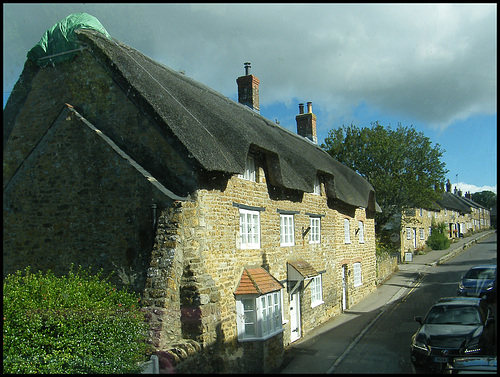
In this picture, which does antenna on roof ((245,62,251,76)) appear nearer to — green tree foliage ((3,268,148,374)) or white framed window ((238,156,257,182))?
white framed window ((238,156,257,182))

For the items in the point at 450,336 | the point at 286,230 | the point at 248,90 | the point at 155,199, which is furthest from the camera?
the point at 248,90

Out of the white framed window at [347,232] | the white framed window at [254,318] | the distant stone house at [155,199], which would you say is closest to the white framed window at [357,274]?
Result: the white framed window at [347,232]

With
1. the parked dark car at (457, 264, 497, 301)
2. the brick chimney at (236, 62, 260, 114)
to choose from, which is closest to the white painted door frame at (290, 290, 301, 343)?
the parked dark car at (457, 264, 497, 301)

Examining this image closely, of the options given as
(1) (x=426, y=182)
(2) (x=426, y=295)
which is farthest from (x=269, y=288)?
(1) (x=426, y=182)

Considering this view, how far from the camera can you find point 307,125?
2662 cm

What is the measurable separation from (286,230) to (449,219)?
33.6 metres

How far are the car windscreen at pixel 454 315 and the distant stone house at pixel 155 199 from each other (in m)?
3.96

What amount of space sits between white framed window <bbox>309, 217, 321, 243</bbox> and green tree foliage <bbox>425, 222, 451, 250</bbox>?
23.4m

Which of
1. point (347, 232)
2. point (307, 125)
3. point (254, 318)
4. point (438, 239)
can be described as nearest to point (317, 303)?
point (347, 232)

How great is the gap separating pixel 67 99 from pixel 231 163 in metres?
4.98

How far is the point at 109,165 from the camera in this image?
33.4 ft

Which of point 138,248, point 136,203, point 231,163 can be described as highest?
point 231,163

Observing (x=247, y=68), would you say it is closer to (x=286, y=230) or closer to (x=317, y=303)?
(x=286, y=230)

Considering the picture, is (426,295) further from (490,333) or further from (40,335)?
(40,335)
